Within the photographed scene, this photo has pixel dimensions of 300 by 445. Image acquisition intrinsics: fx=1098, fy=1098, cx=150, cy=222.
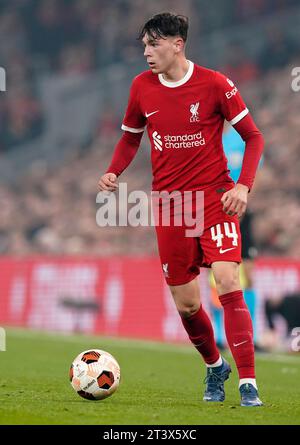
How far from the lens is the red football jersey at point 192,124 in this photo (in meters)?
6.26

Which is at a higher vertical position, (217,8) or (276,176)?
(217,8)

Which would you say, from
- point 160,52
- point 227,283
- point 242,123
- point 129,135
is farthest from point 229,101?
point 227,283

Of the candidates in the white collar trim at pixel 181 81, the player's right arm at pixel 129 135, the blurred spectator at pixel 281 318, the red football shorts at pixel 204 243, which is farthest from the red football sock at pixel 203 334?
the blurred spectator at pixel 281 318

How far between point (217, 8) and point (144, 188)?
431 centimetres

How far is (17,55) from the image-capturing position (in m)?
24.6

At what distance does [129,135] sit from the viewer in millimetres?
6738

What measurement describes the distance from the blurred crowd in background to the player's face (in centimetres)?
1008

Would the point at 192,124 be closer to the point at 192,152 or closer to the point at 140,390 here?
the point at 192,152

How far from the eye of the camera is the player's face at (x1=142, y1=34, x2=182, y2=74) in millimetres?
6262

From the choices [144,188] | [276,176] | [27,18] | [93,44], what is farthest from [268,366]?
[27,18]

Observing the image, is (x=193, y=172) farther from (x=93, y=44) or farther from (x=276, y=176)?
(x=93, y=44)

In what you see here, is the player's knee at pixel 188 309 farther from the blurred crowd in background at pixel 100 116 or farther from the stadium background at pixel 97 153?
the blurred crowd in background at pixel 100 116

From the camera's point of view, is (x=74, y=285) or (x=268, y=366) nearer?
(x=268, y=366)

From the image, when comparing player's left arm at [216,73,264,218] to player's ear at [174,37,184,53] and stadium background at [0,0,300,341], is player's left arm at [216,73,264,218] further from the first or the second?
stadium background at [0,0,300,341]
